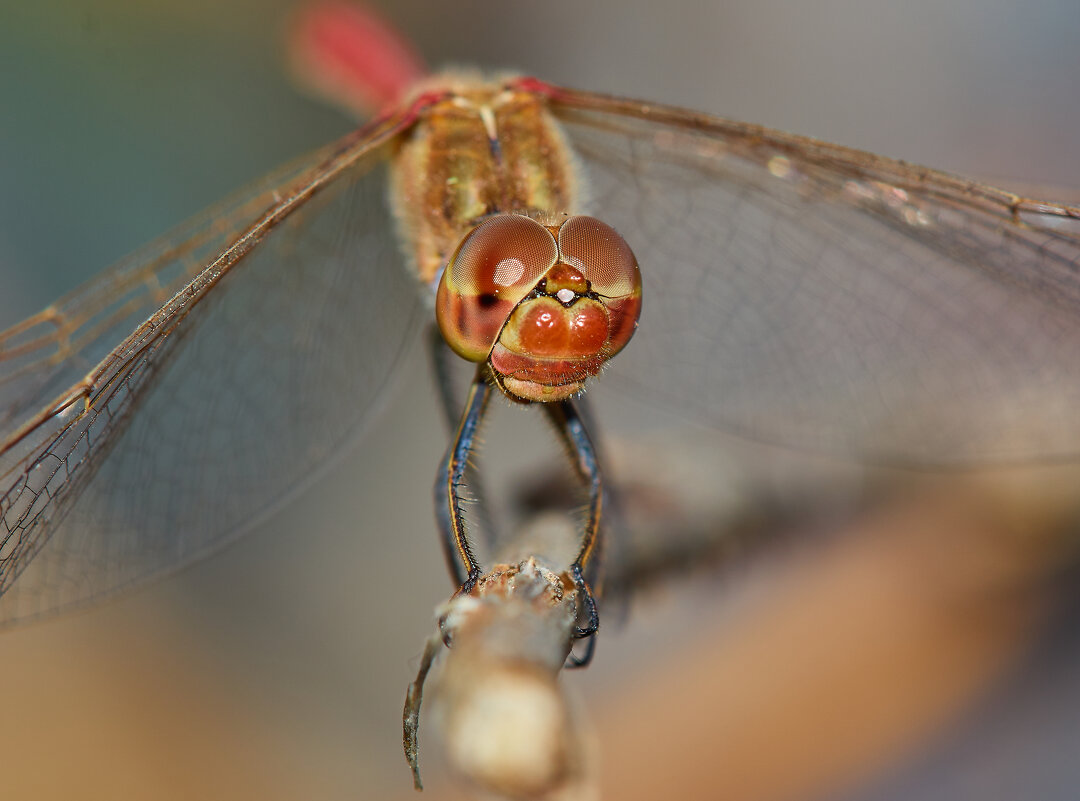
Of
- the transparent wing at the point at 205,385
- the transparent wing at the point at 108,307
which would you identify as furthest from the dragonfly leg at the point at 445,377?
→ the transparent wing at the point at 108,307

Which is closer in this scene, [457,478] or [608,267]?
[608,267]

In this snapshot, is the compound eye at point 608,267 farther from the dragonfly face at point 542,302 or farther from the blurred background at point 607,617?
the blurred background at point 607,617

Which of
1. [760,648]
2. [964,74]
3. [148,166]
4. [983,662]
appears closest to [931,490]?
[983,662]

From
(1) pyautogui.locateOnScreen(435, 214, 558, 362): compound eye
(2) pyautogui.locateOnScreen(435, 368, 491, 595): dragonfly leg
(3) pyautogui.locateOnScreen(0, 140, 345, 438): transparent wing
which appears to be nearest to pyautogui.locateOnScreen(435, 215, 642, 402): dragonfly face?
(1) pyautogui.locateOnScreen(435, 214, 558, 362): compound eye

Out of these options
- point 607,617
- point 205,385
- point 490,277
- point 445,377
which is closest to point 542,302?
point 490,277

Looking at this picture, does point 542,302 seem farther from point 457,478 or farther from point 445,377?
point 445,377

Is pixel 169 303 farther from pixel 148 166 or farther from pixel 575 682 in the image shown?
pixel 148 166
